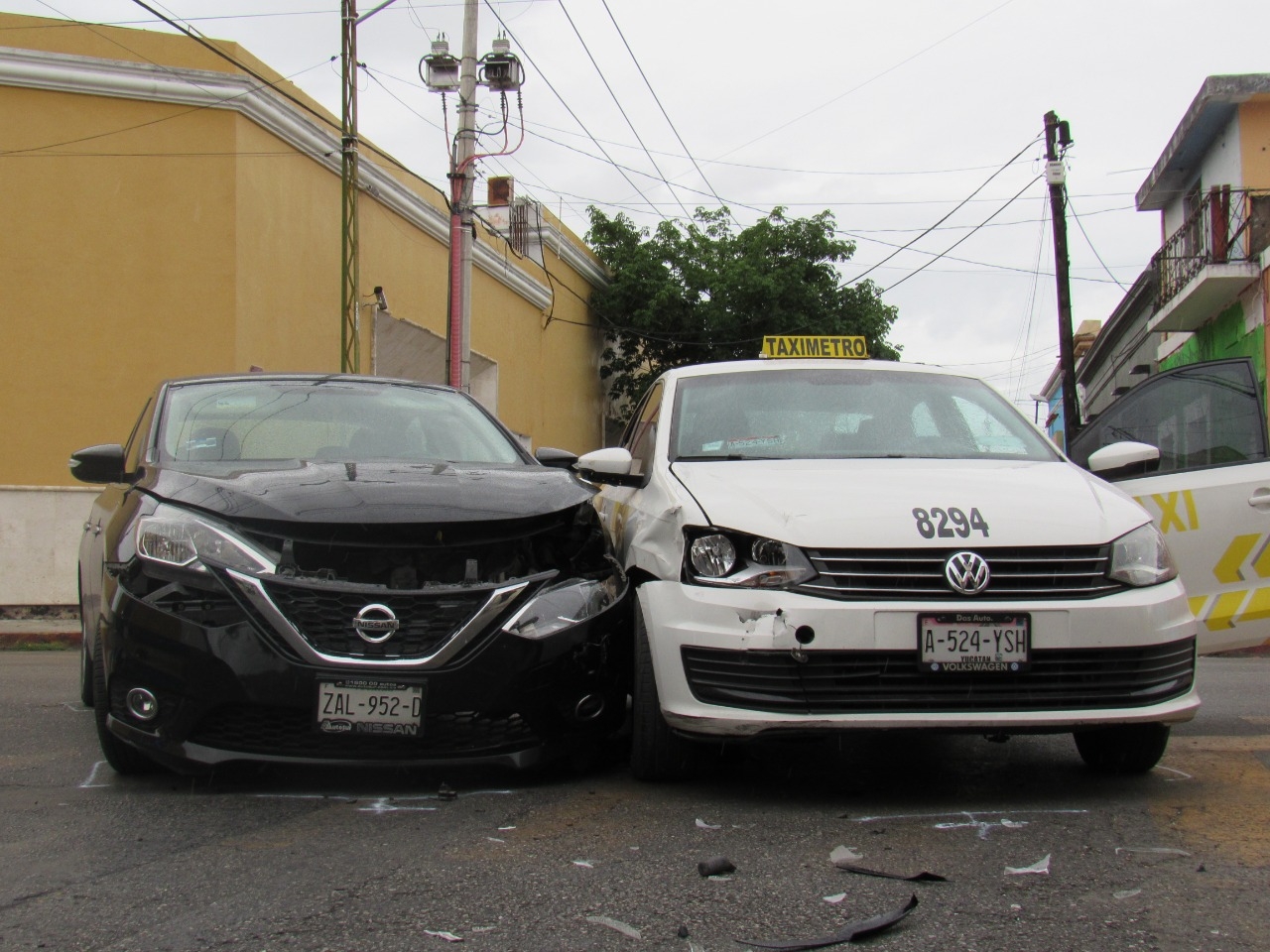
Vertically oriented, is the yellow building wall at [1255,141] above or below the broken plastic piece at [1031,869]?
above

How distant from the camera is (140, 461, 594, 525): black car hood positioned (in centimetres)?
414

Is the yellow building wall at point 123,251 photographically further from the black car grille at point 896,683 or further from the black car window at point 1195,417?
the black car grille at point 896,683

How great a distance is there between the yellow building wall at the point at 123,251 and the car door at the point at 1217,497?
11.1 meters

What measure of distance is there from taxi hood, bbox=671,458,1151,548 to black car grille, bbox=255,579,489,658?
0.93 meters

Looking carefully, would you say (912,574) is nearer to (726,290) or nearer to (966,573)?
(966,573)

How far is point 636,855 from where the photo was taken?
137 inches

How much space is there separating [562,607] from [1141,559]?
1.86 metres

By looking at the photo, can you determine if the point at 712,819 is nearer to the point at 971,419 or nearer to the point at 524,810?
the point at 524,810

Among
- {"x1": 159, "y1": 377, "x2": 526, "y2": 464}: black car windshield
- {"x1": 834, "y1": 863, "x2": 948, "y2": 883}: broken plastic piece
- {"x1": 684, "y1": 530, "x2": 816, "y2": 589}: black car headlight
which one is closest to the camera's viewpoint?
{"x1": 834, "y1": 863, "x2": 948, "y2": 883}: broken plastic piece

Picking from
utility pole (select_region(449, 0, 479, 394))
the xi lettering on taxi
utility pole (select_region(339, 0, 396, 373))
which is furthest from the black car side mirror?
utility pole (select_region(339, 0, 396, 373))

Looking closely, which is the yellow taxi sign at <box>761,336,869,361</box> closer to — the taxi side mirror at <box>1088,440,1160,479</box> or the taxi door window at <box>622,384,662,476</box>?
the taxi door window at <box>622,384,662,476</box>

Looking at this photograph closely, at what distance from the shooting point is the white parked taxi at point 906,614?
3.97m

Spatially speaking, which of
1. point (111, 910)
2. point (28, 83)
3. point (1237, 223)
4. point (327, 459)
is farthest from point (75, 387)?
point (1237, 223)

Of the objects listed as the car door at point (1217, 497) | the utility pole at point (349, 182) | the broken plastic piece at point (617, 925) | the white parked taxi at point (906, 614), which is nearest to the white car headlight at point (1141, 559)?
the white parked taxi at point (906, 614)
